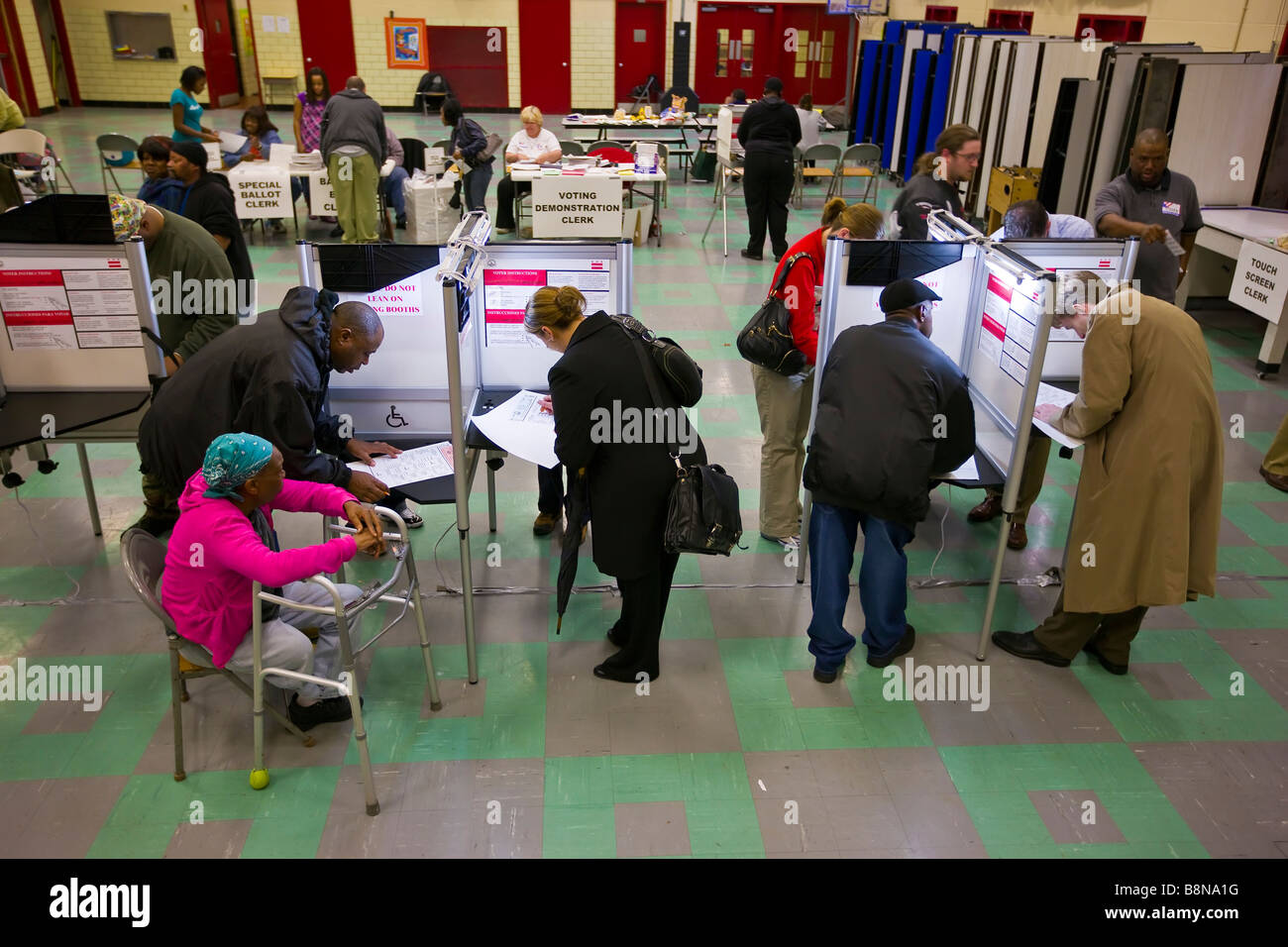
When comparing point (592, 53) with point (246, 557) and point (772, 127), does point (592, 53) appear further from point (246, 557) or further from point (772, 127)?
point (246, 557)

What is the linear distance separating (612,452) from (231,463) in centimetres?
124

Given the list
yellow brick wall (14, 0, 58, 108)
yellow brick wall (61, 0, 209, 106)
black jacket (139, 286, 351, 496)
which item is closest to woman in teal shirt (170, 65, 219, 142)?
black jacket (139, 286, 351, 496)

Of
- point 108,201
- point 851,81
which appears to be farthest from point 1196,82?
point 851,81

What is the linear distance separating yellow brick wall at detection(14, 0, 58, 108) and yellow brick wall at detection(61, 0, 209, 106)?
0.97 meters

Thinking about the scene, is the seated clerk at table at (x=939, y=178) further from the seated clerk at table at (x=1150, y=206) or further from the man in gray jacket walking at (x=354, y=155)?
the man in gray jacket walking at (x=354, y=155)

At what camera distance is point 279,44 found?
61.7 feet

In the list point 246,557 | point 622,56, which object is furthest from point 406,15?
point 246,557

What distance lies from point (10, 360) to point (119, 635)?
4.86 ft

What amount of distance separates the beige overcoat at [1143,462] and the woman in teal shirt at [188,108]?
9.30m

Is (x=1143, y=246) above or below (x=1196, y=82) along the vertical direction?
below

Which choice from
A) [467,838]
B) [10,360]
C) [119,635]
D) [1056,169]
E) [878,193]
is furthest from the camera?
[878,193]

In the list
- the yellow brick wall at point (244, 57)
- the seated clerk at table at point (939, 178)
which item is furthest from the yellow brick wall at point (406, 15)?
the seated clerk at table at point (939, 178)

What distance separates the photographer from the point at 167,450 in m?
3.66

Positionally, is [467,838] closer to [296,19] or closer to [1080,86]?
[1080,86]
